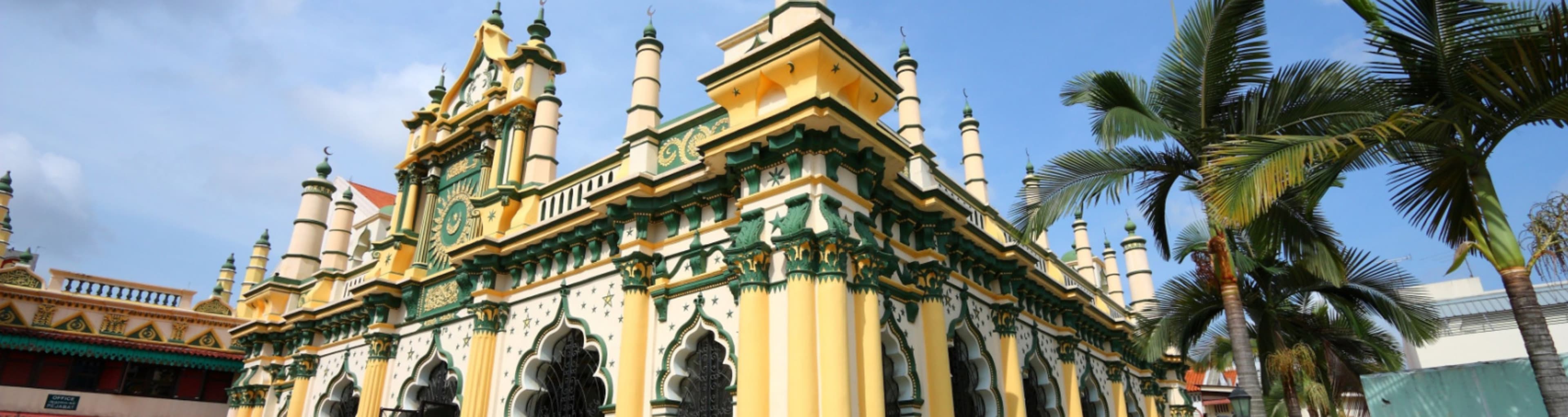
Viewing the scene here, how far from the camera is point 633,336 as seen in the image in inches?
397

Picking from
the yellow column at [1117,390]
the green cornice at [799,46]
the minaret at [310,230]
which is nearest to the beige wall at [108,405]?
the minaret at [310,230]

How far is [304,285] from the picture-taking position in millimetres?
19719

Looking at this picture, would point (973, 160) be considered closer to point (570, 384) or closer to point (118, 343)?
point (570, 384)

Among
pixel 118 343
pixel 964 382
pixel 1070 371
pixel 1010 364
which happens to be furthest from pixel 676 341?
pixel 118 343

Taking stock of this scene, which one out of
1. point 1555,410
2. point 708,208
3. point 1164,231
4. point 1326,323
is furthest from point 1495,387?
point 708,208

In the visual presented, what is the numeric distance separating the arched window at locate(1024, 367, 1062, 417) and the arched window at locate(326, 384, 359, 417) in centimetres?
1139

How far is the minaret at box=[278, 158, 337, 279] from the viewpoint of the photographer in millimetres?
20438

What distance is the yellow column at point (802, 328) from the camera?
7.89 metres

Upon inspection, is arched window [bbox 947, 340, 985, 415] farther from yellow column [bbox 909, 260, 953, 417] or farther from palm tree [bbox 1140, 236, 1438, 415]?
palm tree [bbox 1140, 236, 1438, 415]

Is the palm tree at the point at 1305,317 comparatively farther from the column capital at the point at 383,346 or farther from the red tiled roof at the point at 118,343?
the red tiled roof at the point at 118,343

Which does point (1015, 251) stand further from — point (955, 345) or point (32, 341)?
point (32, 341)

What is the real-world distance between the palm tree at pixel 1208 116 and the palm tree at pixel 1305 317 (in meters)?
2.26

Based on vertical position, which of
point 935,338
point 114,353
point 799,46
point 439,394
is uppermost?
point 799,46

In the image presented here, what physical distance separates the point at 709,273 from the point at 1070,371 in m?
7.79
